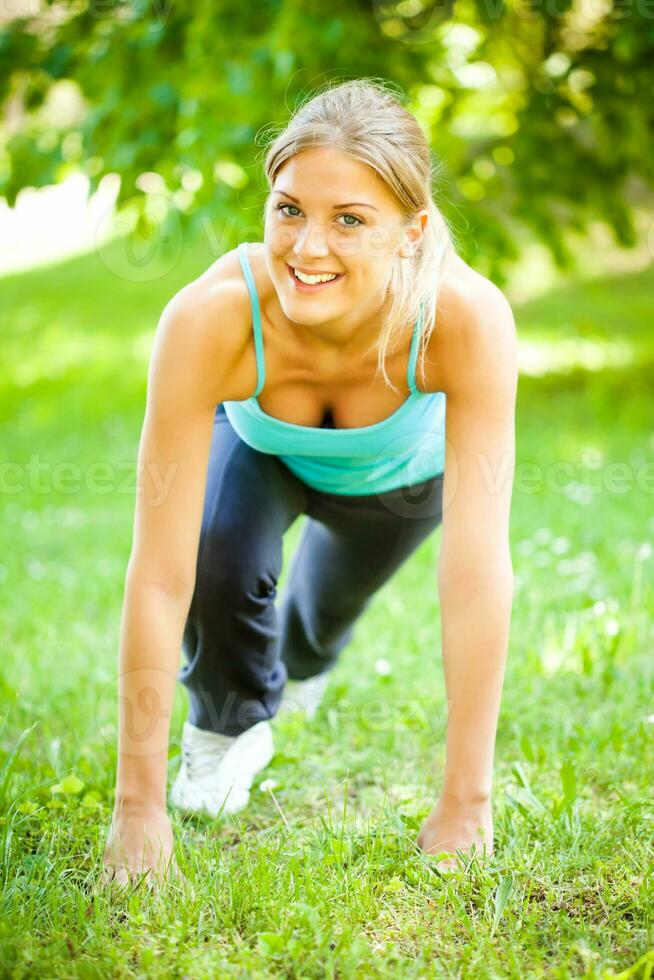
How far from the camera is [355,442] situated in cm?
214

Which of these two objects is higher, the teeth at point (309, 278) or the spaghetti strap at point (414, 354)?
the teeth at point (309, 278)

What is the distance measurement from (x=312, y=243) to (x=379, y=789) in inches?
47.0

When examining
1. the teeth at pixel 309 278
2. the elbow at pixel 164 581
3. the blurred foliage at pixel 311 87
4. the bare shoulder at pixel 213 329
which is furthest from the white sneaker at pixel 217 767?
the blurred foliage at pixel 311 87

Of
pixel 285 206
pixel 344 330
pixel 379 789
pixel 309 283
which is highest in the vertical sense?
pixel 285 206

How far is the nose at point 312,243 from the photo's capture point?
1.84 m

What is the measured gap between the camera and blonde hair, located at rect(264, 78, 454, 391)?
1.85 meters

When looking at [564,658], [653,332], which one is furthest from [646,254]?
[564,658]

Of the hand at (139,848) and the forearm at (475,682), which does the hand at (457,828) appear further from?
the hand at (139,848)

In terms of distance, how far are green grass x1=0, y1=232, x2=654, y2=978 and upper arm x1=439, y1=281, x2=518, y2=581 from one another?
1.61ft

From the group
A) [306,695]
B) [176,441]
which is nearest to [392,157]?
[176,441]

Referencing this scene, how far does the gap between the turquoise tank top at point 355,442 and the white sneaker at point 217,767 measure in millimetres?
581

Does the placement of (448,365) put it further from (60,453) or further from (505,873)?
(60,453)

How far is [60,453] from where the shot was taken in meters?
6.10

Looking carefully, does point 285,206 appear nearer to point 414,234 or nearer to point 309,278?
point 309,278
